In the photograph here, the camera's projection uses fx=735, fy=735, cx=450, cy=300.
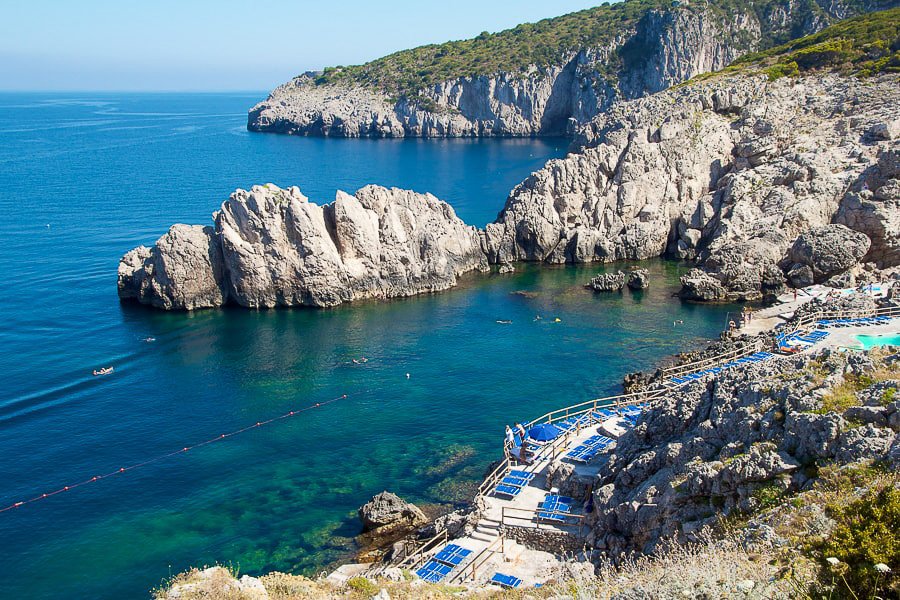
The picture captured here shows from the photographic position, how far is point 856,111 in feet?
300

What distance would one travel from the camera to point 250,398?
55.1m

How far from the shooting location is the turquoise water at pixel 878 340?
44188 mm

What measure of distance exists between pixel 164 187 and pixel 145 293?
213ft

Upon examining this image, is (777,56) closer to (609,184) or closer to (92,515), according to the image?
(609,184)

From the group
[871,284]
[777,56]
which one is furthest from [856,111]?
[871,284]

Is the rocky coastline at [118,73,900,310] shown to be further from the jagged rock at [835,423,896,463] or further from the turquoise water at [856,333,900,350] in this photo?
the jagged rock at [835,423,896,463]

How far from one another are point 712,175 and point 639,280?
2420 centimetres

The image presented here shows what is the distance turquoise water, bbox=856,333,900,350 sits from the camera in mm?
44188

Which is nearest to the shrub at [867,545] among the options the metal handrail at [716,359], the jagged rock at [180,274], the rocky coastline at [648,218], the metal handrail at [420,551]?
the metal handrail at [420,551]

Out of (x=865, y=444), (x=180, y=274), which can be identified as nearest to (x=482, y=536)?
(x=865, y=444)

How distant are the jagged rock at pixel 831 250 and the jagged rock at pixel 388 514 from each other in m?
52.4

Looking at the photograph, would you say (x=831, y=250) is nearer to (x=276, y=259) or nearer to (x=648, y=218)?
(x=648, y=218)

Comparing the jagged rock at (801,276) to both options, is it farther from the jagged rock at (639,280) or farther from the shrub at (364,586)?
the shrub at (364,586)

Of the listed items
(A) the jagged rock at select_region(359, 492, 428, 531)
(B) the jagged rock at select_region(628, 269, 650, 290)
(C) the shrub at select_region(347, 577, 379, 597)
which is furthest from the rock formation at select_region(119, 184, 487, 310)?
(C) the shrub at select_region(347, 577, 379, 597)
